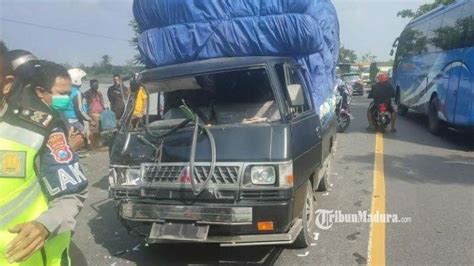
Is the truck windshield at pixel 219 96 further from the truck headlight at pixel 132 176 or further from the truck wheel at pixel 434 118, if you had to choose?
the truck wheel at pixel 434 118

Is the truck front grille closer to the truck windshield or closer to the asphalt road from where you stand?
the truck windshield

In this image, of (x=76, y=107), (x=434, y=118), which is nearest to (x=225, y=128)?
(x=76, y=107)

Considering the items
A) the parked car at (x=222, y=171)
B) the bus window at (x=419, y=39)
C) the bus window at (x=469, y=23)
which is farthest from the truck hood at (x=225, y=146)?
the bus window at (x=419, y=39)

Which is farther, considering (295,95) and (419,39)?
Answer: (419,39)

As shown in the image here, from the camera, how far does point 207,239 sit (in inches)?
160

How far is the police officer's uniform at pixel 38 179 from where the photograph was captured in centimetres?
182

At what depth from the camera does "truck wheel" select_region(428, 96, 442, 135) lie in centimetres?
1306

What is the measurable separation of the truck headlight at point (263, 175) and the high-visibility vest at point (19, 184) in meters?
2.31

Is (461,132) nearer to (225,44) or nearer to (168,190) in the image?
(225,44)

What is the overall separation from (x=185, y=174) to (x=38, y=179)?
7.44ft

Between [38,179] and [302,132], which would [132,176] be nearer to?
[302,132]

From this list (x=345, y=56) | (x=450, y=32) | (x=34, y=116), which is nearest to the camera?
(x=34, y=116)

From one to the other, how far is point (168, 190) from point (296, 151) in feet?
3.95

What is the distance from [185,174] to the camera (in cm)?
414
